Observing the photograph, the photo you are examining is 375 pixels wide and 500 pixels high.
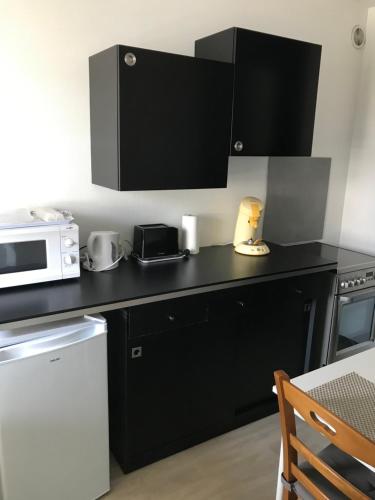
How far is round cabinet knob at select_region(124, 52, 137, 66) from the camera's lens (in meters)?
1.82

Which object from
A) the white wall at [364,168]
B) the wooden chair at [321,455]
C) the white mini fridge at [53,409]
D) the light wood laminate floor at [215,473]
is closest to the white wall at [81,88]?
the white wall at [364,168]

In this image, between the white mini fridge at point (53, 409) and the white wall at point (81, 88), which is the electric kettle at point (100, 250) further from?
the white mini fridge at point (53, 409)

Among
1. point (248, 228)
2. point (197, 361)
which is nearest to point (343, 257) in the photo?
point (248, 228)

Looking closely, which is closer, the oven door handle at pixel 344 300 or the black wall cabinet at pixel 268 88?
the black wall cabinet at pixel 268 88

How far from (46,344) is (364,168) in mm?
2616

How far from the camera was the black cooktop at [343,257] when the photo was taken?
2605 millimetres

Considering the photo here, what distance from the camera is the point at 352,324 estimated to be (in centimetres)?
288

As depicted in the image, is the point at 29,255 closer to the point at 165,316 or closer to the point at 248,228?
the point at 165,316

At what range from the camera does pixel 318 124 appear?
9.99ft

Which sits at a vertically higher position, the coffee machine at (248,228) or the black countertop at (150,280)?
the coffee machine at (248,228)

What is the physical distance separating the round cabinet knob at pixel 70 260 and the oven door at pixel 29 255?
3cm

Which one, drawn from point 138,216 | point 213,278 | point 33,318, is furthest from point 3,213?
point 213,278

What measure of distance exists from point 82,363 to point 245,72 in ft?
5.24

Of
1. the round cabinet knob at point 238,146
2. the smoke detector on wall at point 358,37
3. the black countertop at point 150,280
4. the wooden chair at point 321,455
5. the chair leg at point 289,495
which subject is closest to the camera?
the wooden chair at point 321,455
